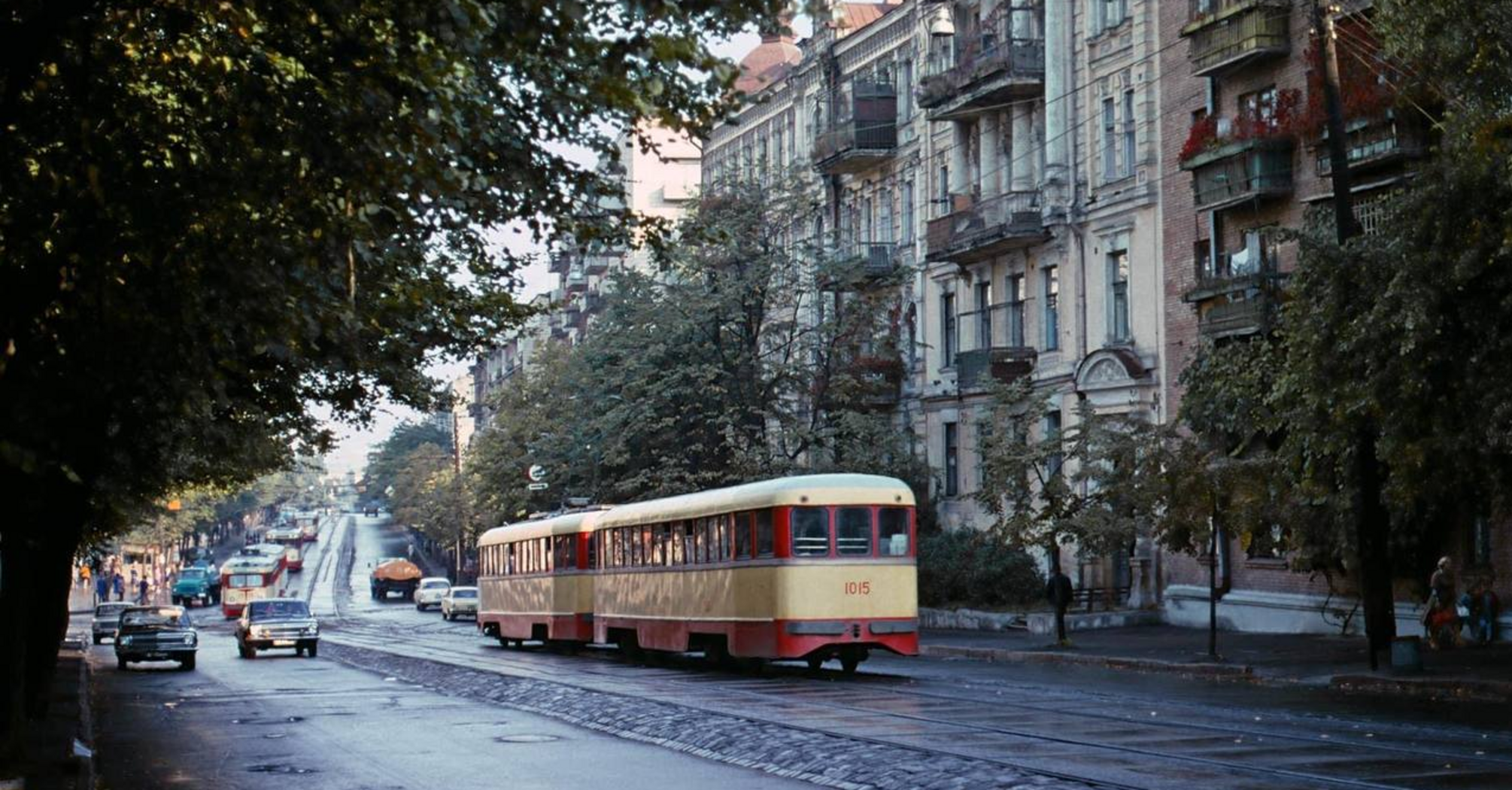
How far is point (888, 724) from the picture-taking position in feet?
70.9

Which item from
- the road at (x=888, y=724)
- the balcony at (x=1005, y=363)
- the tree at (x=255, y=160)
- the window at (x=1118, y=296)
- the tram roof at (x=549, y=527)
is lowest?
the road at (x=888, y=724)

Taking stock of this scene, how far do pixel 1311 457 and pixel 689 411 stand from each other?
27.6 meters

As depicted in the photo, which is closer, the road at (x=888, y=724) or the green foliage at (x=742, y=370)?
the road at (x=888, y=724)

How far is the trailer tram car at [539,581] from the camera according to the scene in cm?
4350

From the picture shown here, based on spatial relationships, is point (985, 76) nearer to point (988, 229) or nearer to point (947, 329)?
point (988, 229)

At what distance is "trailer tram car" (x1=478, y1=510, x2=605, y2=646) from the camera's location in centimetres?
4350

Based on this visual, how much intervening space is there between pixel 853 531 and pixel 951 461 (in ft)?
83.9

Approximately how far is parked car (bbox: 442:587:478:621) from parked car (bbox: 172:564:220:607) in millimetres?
28597

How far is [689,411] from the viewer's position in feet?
185

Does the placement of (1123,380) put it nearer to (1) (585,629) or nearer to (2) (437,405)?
(1) (585,629)

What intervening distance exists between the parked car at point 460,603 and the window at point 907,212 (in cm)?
2571

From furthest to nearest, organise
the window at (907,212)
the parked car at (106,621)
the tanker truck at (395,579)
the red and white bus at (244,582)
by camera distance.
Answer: the tanker truck at (395,579)
the red and white bus at (244,582)
the parked car at (106,621)
the window at (907,212)

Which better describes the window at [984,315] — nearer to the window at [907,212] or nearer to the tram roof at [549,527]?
the window at [907,212]

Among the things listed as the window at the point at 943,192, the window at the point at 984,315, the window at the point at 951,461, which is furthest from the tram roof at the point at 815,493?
the window at the point at 943,192
